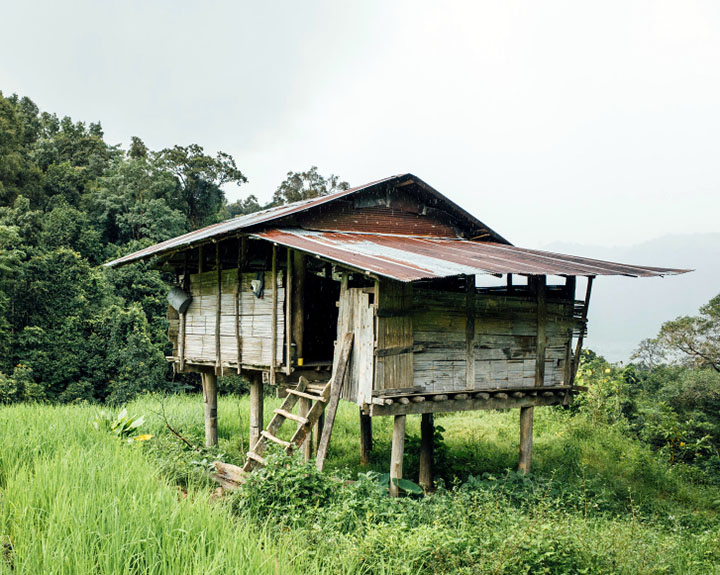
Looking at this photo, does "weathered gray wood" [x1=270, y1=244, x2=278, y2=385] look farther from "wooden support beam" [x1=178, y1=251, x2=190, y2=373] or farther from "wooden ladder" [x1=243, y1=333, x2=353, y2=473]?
"wooden support beam" [x1=178, y1=251, x2=190, y2=373]

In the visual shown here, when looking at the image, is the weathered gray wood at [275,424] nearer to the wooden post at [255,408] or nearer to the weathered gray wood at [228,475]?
the weathered gray wood at [228,475]

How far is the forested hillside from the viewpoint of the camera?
20562mm

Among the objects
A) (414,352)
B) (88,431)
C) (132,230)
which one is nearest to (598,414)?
(414,352)

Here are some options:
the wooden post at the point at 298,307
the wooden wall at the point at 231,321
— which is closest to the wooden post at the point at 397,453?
the wooden post at the point at 298,307

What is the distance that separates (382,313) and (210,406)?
609 cm

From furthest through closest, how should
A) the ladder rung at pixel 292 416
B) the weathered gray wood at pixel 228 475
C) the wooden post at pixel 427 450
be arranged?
the wooden post at pixel 427 450, the weathered gray wood at pixel 228 475, the ladder rung at pixel 292 416

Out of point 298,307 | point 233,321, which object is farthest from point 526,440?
point 233,321

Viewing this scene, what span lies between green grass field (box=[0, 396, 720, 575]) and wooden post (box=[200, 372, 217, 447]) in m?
1.61

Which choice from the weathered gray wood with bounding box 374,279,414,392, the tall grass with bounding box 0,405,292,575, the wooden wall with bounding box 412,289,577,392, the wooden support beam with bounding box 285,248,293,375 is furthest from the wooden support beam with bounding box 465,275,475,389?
the tall grass with bounding box 0,405,292,575

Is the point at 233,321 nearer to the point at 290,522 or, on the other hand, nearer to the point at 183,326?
the point at 183,326

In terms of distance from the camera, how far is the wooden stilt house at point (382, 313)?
7.91 m

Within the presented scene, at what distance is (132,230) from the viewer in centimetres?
2780

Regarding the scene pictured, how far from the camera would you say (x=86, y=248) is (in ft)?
84.5

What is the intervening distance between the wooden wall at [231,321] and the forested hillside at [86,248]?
9905mm
